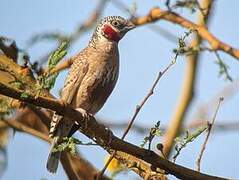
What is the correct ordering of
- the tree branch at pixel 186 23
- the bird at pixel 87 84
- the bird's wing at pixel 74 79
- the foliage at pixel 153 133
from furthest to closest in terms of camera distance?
the bird's wing at pixel 74 79
the bird at pixel 87 84
the tree branch at pixel 186 23
the foliage at pixel 153 133

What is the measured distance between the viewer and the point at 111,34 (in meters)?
4.36

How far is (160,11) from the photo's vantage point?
4.16 m

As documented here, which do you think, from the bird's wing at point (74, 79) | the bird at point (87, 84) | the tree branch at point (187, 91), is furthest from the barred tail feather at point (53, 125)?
the tree branch at point (187, 91)

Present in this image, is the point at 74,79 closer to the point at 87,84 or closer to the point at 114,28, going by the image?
the point at 87,84

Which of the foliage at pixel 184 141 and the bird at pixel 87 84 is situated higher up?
the foliage at pixel 184 141

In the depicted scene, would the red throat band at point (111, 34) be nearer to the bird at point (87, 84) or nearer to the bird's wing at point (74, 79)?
the bird at point (87, 84)

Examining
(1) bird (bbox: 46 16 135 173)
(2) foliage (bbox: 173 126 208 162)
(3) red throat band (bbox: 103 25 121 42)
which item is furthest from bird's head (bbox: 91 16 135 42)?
(2) foliage (bbox: 173 126 208 162)

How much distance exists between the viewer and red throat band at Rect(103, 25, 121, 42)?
435cm

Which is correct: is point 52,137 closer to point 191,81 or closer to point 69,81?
point 69,81

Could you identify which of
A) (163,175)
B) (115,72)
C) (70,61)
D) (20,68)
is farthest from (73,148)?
(70,61)

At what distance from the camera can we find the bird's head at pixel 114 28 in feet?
14.2

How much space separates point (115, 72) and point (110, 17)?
0.59 metres

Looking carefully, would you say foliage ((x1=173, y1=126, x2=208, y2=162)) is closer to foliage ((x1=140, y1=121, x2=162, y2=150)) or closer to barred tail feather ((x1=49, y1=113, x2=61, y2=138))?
foliage ((x1=140, y1=121, x2=162, y2=150))

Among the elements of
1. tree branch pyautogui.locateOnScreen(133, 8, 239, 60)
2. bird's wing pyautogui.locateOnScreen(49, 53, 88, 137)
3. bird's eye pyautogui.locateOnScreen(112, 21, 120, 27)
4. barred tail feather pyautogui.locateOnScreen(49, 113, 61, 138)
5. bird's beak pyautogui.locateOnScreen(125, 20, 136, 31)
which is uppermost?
tree branch pyautogui.locateOnScreen(133, 8, 239, 60)
